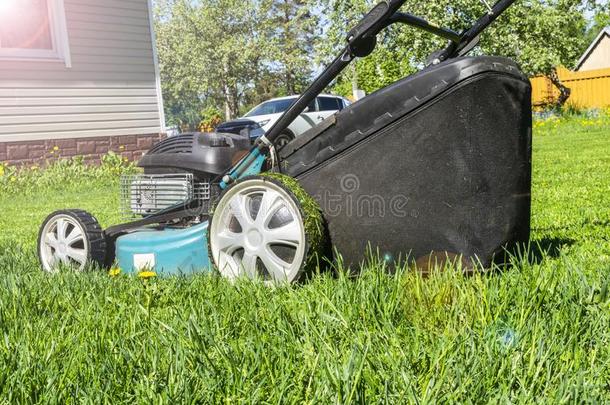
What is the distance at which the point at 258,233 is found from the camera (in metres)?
2.67

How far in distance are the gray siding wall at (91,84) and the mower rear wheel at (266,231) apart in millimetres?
8557

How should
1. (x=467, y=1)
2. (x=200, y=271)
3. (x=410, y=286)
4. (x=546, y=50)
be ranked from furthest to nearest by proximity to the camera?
(x=546, y=50) → (x=467, y=1) → (x=200, y=271) → (x=410, y=286)

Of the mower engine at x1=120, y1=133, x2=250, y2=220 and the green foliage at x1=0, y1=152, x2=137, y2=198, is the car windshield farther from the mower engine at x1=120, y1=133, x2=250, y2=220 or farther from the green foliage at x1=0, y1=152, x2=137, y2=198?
the mower engine at x1=120, y1=133, x2=250, y2=220

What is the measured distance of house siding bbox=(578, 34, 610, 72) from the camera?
51.7 metres

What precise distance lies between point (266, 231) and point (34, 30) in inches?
373

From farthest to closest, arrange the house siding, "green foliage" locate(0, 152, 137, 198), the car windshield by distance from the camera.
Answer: the house siding < the car windshield < "green foliage" locate(0, 152, 137, 198)

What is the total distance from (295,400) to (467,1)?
65.1 ft

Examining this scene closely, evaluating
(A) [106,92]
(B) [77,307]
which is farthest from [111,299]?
(A) [106,92]

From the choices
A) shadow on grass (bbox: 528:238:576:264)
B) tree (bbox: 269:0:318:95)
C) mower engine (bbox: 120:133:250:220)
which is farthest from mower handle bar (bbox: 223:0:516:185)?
tree (bbox: 269:0:318:95)

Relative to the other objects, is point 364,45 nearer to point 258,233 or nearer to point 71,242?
point 258,233

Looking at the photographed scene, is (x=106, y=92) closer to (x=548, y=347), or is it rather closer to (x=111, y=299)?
(x=111, y=299)

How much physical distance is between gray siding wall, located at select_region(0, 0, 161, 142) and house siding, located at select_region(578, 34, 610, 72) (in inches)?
1836

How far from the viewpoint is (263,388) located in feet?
5.52

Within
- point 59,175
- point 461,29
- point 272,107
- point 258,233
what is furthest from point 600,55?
point 258,233
